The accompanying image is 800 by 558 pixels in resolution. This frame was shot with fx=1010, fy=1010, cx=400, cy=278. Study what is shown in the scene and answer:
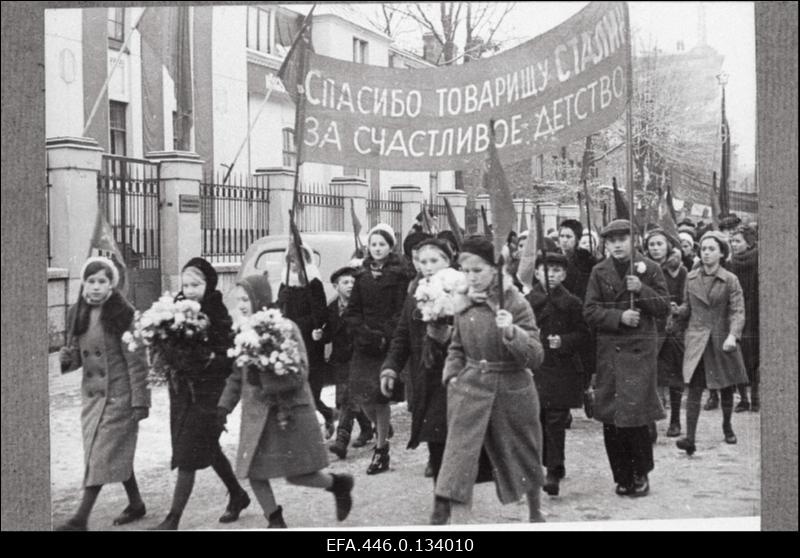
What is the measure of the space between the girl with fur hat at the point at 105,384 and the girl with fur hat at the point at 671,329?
3.19m

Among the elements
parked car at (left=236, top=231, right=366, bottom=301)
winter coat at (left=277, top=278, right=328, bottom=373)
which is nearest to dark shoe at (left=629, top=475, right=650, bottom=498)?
winter coat at (left=277, top=278, right=328, bottom=373)

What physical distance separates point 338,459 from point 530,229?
5.96ft

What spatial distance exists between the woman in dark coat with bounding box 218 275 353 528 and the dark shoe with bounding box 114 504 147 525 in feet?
2.09

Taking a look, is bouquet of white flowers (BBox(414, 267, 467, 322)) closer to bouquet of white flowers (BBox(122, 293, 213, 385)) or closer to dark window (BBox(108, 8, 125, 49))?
bouquet of white flowers (BBox(122, 293, 213, 385))

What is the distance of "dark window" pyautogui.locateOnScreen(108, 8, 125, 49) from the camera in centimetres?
606

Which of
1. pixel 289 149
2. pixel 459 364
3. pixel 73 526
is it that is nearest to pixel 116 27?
pixel 289 149

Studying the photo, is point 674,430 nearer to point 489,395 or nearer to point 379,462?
point 489,395

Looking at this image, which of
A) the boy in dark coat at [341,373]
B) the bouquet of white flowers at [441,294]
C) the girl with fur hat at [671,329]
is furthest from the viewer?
the girl with fur hat at [671,329]

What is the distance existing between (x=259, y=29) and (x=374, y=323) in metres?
1.92

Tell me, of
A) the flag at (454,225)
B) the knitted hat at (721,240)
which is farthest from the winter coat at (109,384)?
the knitted hat at (721,240)

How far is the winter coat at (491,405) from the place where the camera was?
579 cm

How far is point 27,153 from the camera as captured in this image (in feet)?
19.8

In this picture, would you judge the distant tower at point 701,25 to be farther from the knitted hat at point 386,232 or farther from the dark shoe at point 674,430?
the dark shoe at point 674,430

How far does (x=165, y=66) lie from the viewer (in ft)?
20.9
